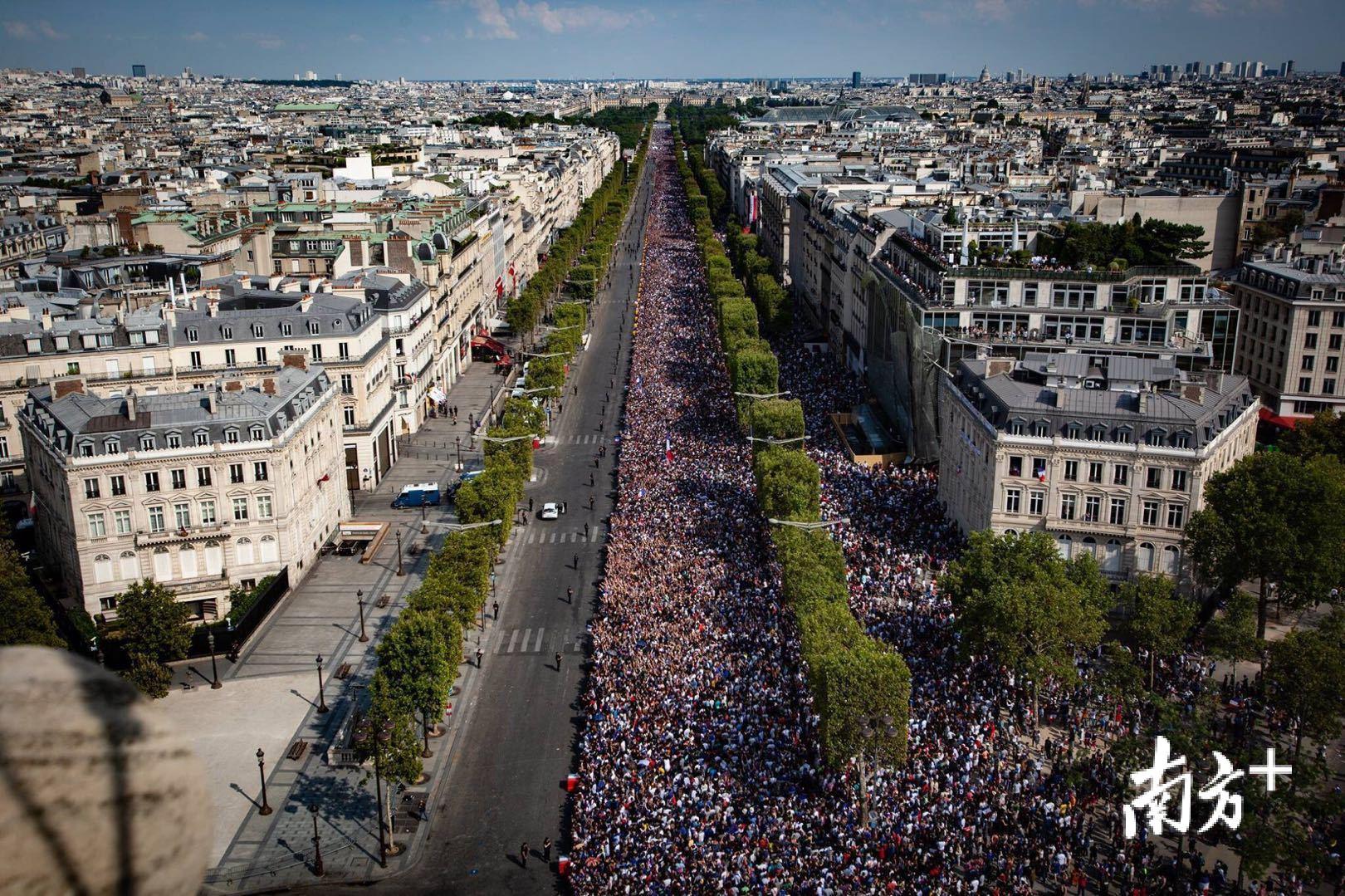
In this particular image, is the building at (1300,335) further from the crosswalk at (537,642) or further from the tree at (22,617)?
the tree at (22,617)

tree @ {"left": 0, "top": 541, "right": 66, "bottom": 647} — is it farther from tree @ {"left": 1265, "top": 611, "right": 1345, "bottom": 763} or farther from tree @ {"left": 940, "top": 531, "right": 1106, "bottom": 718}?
tree @ {"left": 1265, "top": 611, "right": 1345, "bottom": 763}

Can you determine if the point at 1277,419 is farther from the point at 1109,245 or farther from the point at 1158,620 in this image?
the point at 1158,620

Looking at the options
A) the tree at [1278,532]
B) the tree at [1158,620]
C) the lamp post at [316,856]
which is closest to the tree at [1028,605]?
the tree at [1158,620]

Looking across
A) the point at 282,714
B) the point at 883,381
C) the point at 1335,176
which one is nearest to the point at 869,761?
the point at 282,714

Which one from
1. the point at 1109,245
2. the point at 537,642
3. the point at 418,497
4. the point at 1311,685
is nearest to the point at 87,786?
the point at 1311,685

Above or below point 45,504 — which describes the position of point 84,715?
above

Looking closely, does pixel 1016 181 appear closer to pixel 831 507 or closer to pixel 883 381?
pixel 883 381
